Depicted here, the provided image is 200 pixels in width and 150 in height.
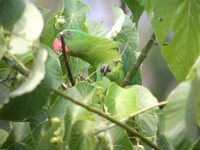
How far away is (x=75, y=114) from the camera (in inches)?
26.2

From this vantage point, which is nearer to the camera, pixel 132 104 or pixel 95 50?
pixel 132 104

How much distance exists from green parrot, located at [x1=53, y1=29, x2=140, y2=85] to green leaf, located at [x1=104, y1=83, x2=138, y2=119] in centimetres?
24

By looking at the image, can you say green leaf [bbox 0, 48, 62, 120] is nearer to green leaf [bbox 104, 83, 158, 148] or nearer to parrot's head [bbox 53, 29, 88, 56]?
green leaf [bbox 104, 83, 158, 148]

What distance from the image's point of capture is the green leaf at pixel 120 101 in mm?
748

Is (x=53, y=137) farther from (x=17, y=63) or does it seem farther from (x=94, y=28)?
(x=94, y=28)

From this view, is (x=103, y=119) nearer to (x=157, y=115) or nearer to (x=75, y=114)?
(x=75, y=114)

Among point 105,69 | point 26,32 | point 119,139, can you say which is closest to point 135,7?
point 105,69

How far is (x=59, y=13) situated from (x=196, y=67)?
518 millimetres

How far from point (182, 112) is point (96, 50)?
61cm

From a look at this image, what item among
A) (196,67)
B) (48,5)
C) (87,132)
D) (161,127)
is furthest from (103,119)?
(48,5)

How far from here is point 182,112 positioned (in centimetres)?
57

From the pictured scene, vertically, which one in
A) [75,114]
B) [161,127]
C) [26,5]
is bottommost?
[161,127]

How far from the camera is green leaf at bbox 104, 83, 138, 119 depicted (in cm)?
75

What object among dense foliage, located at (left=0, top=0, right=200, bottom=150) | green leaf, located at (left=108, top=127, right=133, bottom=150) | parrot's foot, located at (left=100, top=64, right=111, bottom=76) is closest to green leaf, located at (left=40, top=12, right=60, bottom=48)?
dense foliage, located at (left=0, top=0, right=200, bottom=150)
